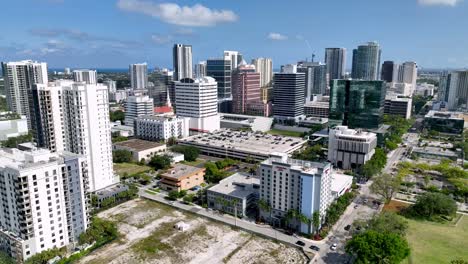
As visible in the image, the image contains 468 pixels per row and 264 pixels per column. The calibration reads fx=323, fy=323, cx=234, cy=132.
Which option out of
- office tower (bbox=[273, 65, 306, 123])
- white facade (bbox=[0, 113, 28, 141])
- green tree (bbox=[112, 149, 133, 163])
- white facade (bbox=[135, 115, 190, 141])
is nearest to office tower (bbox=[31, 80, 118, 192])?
green tree (bbox=[112, 149, 133, 163])

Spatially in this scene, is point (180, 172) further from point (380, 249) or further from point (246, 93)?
point (246, 93)

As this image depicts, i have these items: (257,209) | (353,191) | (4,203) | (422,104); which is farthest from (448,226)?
(422,104)

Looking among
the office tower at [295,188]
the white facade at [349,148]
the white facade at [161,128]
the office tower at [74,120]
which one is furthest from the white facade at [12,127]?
the white facade at [349,148]

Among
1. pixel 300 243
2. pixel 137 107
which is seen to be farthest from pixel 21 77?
pixel 300 243

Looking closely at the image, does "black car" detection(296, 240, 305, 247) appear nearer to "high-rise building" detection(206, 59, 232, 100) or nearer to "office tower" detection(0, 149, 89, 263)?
"office tower" detection(0, 149, 89, 263)

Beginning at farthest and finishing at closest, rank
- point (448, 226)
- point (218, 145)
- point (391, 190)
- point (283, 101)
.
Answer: point (283, 101), point (218, 145), point (391, 190), point (448, 226)

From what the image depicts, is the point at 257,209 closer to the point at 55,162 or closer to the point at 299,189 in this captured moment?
the point at 299,189
